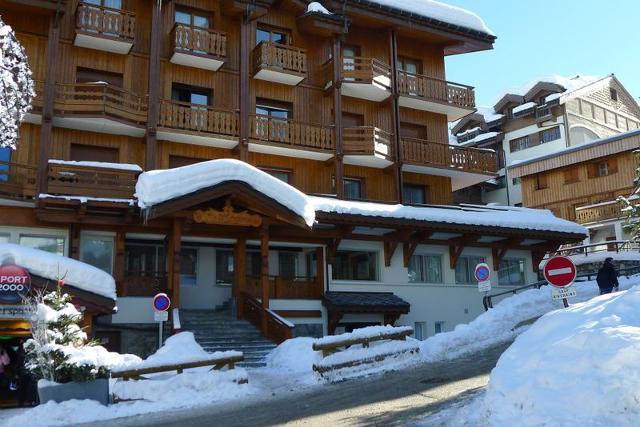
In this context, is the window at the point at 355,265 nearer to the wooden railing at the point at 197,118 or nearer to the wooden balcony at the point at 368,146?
the wooden balcony at the point at 368,146

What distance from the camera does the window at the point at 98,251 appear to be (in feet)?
68.4

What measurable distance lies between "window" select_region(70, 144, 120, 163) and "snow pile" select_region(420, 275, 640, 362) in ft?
41.2

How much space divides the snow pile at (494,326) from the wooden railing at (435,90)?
9.23 meters

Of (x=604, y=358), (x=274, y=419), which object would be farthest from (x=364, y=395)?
(x=604, y=358)

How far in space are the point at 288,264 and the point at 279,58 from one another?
26.0 ft

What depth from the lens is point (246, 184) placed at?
62.8ft

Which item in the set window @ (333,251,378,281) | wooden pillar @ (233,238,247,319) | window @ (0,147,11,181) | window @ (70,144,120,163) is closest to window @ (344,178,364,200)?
window @ (333,251,378,281)

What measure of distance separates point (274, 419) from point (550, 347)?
4.73 meters

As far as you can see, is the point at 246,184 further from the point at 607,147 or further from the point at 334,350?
the point at 607,147

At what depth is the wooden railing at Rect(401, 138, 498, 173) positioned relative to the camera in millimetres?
27359

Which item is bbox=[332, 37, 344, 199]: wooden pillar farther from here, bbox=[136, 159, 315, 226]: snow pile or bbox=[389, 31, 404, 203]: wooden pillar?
bbox=[136, 159, 315, 226]: snow pile

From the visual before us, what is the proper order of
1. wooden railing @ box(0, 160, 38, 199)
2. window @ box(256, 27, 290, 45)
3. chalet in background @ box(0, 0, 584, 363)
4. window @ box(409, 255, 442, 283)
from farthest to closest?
window @ box(256, 27, 290, 45), window @ box(409, 255, 442, 283), chalet in background @ box(0, 0, 584, 363), wooden railing @ box(0, 160, 38, 199)

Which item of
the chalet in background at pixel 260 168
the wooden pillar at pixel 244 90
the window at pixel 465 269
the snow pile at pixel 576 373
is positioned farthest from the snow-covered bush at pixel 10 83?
the window at pixel 465 269

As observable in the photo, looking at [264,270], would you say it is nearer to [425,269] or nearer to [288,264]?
[288,264]
